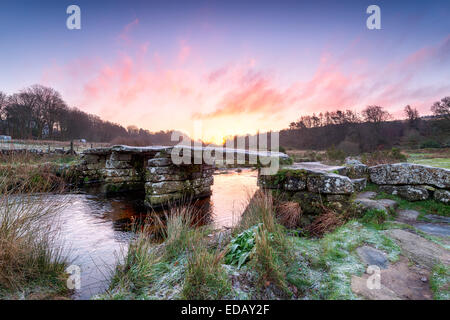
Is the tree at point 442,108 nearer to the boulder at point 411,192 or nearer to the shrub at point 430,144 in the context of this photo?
the shrub at point 430,144

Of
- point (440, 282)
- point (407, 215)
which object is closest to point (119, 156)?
point (407, 215)

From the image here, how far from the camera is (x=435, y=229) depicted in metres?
2.96

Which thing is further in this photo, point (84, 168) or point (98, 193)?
point (84, 168)

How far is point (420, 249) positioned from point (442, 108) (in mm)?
33158

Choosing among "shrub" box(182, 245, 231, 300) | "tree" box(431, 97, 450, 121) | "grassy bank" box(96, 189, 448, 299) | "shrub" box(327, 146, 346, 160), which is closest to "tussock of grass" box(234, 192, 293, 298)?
"grassy bank" box(96, 189, 448, 299)

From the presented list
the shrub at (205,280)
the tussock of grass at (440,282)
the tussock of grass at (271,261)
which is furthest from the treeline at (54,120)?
the tussock of grass at (440,282)

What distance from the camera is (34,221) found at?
2393 millimetres

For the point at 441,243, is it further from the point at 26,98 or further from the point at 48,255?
the point at 26,98

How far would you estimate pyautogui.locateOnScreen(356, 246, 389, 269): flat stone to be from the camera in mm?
2226

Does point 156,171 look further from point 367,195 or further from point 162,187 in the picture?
point 367,195

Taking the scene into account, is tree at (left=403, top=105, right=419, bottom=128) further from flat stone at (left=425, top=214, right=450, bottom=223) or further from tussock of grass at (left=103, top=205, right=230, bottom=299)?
tussock of grass at (left=103, top=205, right=230, bottom=299)

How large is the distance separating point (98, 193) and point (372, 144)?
32.9 m

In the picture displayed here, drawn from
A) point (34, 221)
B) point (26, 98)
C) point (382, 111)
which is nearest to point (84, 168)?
point (34, 221)

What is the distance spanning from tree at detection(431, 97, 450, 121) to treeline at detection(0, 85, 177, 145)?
35.8 meters
